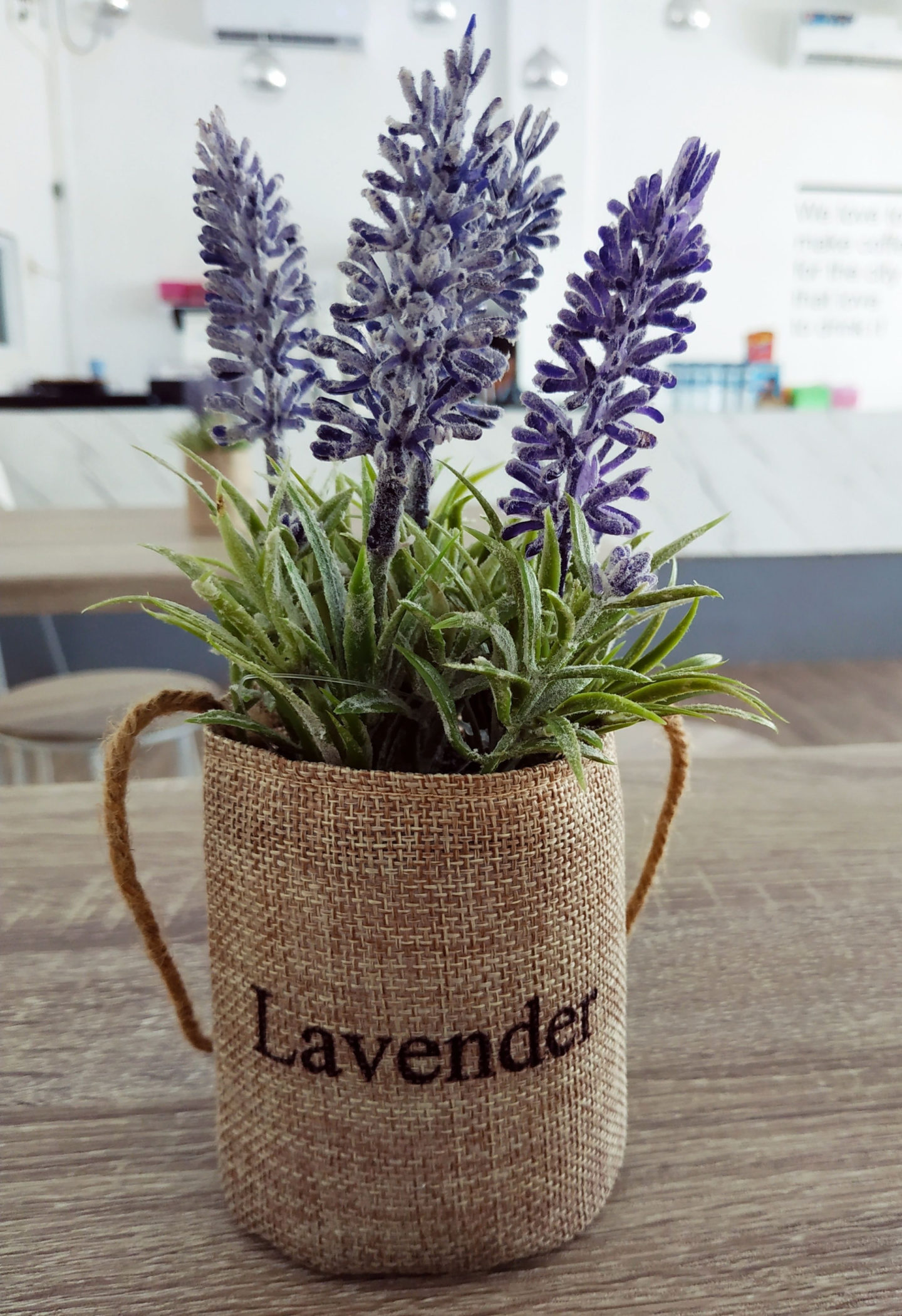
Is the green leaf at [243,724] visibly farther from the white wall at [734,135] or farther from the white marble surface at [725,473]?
the white wall at [734,135]

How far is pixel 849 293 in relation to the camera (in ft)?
18.8

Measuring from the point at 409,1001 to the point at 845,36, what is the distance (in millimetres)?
6131

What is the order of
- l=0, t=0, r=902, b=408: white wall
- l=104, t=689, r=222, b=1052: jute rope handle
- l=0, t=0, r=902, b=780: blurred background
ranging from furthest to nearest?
1. l=0, t=0, r=902, b=408: white wall
2. l=0, t=0, r=902, b=780: blurred background
3. l=104, t=689, r=222, b=1052: jute rope handle

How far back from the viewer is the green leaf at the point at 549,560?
0.30 m

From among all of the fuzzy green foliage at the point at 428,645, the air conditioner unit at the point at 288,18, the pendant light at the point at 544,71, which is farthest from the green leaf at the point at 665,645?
the air conditioner unit at the point at 288,18

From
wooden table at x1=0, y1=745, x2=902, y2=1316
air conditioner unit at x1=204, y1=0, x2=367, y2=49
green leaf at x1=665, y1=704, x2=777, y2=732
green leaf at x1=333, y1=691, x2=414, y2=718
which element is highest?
air conditioner unit at x1=204, y1=0, x2=367, y2=49

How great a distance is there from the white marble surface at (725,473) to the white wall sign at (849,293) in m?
3.20

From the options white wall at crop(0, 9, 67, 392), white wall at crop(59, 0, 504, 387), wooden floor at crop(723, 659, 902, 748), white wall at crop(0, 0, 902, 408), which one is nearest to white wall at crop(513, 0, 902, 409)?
white wall at crop(0, 0, 902, 408)

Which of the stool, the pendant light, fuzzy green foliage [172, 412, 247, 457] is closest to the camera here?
the stool

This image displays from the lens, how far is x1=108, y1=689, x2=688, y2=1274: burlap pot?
0.31 meters

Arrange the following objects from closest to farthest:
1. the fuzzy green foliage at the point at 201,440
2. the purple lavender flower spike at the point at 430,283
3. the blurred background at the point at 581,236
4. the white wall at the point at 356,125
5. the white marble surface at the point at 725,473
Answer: the purple lavender flower spike at the point at 430,283
the fuzzy green foliage at the point at 201,440
the white marble surface at the point at 725,473
the blurred background at the point at 581,236
the white wall at the point at 356,125

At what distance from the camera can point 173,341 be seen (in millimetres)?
5094

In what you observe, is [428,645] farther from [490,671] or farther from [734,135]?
[734,135]

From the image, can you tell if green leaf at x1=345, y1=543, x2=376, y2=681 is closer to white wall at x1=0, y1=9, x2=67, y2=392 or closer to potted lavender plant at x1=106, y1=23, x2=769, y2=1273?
potted lavender plant at x1=106, y1=23, x2=769, y2=1273
